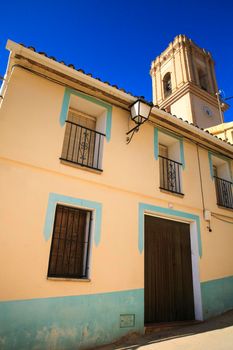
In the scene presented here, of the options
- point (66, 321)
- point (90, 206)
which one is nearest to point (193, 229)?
point (90, 206)

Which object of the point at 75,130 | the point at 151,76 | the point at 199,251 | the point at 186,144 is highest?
the point at 151,76

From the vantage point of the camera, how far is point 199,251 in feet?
22.6

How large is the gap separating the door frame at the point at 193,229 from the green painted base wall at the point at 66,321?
1494 mm

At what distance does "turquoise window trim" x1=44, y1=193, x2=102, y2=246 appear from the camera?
487 centimetres

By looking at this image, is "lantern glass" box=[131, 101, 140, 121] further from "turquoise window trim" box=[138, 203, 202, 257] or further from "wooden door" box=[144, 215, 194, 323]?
"wooden door" box=[144, 215, 194, 323]

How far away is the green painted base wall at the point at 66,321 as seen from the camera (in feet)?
13.4

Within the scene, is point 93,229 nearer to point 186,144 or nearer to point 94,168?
point 94,168

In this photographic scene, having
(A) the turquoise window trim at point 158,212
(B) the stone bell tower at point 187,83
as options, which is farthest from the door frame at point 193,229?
(B) the stone bell tower at point 187,83

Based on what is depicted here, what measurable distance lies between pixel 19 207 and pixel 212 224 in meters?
5.49

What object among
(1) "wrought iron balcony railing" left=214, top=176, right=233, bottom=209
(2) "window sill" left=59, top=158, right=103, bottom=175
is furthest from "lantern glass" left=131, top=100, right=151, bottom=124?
(1) "wrought iron balcony railing" left=214, top=176, right=233, bottom=209

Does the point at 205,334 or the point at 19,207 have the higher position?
the point at 19,207

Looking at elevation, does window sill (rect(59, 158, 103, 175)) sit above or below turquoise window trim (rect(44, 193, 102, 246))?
above

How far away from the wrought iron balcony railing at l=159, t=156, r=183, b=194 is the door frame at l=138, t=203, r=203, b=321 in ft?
2.74

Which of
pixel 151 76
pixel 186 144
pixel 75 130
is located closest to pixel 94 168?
pixel 75 130
